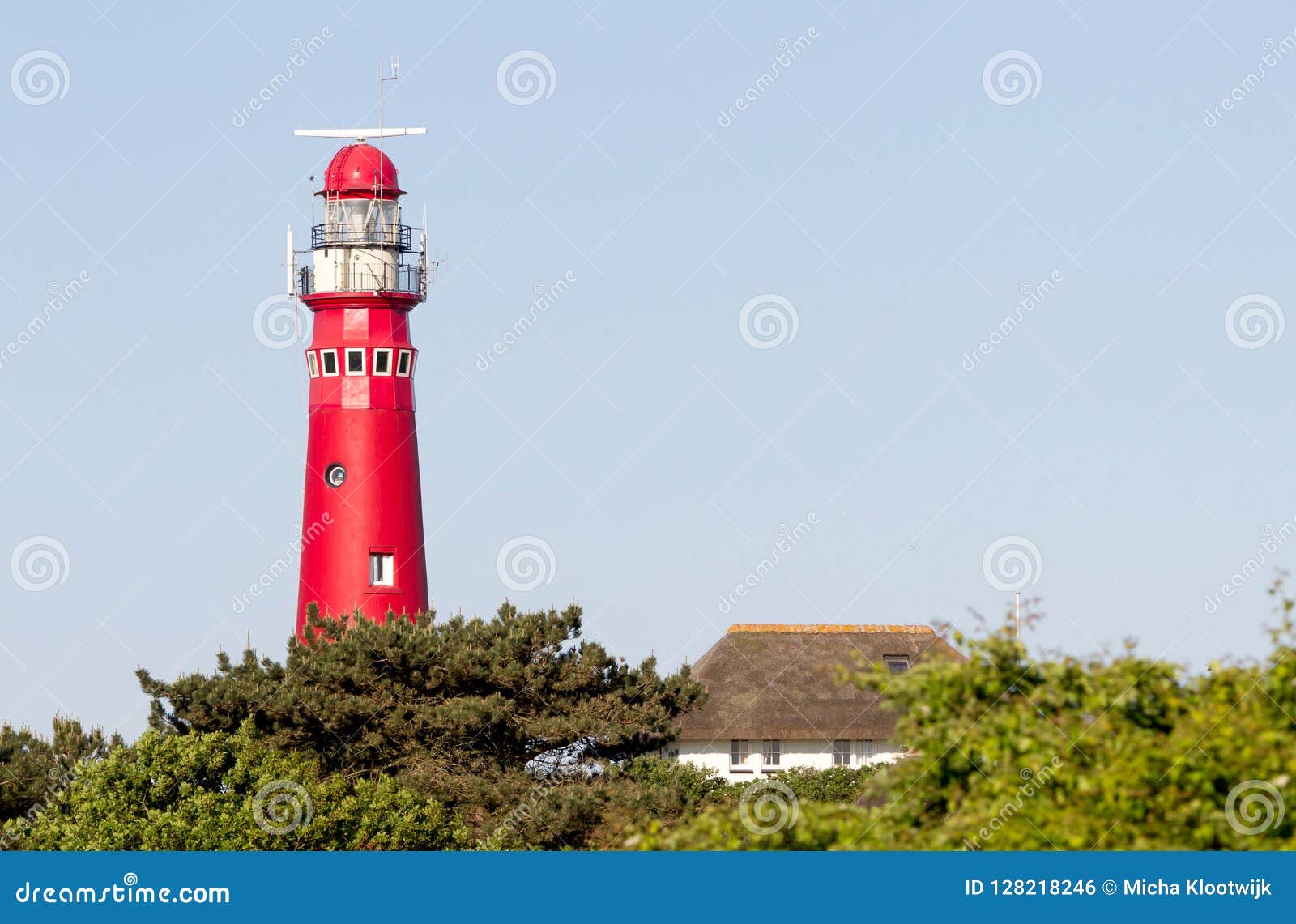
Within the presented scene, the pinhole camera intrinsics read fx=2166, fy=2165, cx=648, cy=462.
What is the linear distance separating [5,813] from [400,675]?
375 inches

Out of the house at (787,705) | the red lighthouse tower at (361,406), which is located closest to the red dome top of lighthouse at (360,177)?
the red lighthouse tower at (361,406)

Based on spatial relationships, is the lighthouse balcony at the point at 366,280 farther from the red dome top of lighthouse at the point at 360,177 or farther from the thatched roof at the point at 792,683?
the thatched roof at the point at 792,683

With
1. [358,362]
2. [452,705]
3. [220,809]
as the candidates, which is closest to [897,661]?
[358,362]

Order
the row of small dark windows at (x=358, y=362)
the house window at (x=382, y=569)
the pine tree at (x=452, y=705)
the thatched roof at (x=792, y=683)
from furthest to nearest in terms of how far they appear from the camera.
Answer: the thatched roof at (x=792, y=683) → the row of small dark windows at (x=358, y=362) → the house window at (x=382, y=569) → the pine tree at (x=452, y=705)

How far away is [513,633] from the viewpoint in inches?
1882

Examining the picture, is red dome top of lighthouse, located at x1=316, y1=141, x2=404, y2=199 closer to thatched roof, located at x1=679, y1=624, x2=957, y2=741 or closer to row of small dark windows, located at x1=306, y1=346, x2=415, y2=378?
row of small dark windows, located at x1=306, y1=346, x2=415, y2=378

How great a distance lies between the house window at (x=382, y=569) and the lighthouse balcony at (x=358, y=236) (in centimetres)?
792

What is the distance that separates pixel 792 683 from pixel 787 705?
1193mm

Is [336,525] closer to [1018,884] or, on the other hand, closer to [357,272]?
[357,272]

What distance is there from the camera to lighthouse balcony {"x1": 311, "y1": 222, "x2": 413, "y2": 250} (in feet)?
179

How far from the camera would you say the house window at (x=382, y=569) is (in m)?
52.8

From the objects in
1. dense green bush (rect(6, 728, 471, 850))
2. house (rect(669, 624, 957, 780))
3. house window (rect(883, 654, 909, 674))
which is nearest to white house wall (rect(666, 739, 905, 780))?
house (rect(669, 624, 957, 780))

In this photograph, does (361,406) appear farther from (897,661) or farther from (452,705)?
(897,661)

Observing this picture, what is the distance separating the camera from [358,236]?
2151 inches
